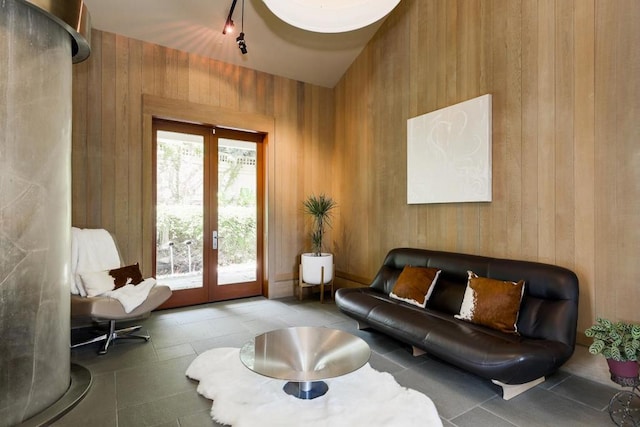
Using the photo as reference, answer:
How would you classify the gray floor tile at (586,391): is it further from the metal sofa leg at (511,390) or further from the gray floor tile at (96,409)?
the gray floor tile at (96,409)

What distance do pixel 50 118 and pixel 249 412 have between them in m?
2.34

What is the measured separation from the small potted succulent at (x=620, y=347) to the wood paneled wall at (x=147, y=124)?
3898mm

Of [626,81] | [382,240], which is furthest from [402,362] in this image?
[626,81]

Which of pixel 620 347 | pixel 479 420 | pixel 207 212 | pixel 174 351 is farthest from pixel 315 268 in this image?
pixel 620 347

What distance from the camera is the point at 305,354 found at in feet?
7.45

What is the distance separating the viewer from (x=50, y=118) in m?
2.15

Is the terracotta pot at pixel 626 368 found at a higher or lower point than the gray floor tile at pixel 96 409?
higher

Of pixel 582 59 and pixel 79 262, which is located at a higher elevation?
pixel 582 59

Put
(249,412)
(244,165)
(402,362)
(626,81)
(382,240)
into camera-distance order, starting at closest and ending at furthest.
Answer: (249,412) < (626,81) < (402,362) < (382,240) < (244,165)

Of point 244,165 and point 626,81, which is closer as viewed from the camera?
point 626,81

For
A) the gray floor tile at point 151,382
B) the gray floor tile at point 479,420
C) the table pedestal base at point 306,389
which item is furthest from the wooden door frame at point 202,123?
the gray floor tile at point 479,420

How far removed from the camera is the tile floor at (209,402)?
2.06 metres

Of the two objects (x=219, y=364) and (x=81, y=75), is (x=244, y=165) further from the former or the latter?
(x=219, y=364)

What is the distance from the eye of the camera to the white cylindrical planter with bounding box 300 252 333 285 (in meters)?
4.79
